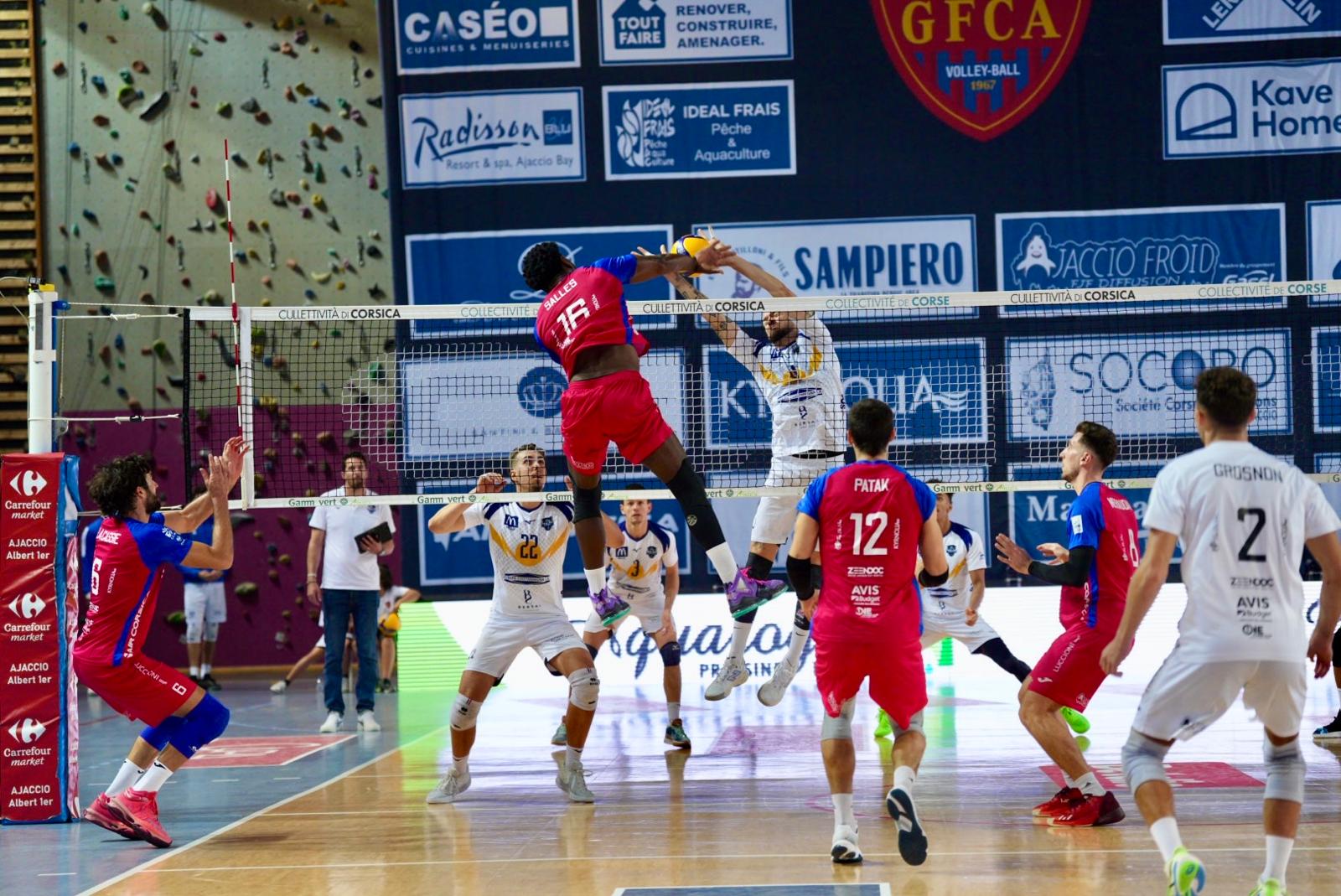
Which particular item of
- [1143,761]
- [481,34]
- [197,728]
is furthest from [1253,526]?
[481,34]

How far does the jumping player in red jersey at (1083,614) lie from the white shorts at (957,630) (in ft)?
11.1

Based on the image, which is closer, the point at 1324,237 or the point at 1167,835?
the point at 1167,835

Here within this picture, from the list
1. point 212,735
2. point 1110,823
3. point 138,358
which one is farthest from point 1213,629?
point 138,358

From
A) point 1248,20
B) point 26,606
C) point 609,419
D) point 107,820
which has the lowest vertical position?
point 107,820

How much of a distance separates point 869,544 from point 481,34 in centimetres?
1034

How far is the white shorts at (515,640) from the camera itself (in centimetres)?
888

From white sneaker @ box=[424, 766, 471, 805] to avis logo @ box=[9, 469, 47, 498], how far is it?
3199mm

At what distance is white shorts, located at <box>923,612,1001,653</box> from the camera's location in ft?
36.2

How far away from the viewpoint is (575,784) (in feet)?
28.4

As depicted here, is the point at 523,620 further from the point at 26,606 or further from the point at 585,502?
the point at 26,606

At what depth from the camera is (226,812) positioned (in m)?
8.71

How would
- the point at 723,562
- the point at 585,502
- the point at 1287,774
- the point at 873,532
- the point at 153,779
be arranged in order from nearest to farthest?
the point at 1287,774 → the point at 873,532 → the point at 153,779 → the point at 585,502 → the point at 723,562

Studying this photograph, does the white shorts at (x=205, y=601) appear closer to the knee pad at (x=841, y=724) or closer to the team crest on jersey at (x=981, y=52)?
the team crest on jersey at (x=981, y=52)

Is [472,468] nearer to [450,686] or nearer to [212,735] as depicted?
[450,686]
